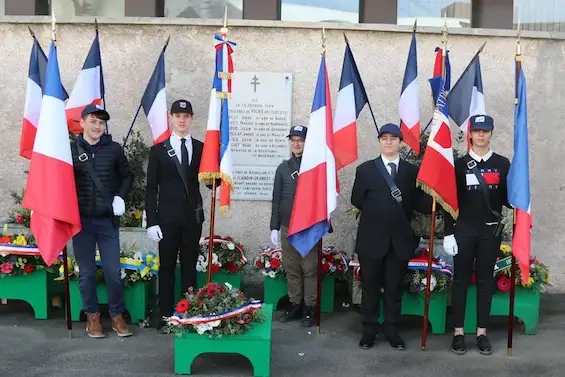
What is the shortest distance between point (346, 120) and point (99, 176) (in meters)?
2.23

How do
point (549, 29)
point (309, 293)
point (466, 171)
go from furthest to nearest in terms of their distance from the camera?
point (549, 29) → point (309, 293) → point (466, 171)

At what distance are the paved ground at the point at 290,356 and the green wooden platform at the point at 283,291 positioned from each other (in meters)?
0.47

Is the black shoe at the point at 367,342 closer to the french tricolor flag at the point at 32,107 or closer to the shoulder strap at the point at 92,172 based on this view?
the shoulder strap at the point at 92,172

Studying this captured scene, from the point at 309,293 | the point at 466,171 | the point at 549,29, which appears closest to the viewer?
the point at 466,171

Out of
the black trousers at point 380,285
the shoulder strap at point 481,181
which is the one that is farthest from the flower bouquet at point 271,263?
the shoulder strap at point 481,181

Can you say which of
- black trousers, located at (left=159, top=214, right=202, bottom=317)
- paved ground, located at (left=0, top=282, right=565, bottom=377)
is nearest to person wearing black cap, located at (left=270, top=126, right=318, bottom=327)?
paved ground, located at (left=0, top=282, right=565, bottom=377)

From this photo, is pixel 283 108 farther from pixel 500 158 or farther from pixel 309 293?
pixel 500 158

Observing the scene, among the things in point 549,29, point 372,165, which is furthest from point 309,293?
point 549,29

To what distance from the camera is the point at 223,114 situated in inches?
193

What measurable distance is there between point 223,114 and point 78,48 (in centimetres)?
306

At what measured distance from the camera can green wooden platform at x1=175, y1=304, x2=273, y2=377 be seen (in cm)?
434

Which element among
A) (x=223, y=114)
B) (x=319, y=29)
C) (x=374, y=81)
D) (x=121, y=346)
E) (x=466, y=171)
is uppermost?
(x=319, y=29)

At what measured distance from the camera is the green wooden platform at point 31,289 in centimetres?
561

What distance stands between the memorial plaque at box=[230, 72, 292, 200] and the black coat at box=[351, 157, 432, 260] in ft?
7.05
